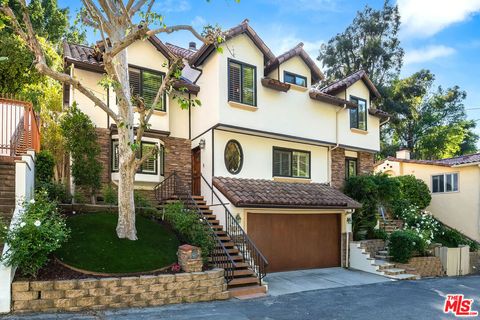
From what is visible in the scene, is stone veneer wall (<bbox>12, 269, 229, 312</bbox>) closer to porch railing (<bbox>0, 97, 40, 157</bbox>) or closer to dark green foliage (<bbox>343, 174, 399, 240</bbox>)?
porch railing (<bbox>0, 97, 40, 157</bbox>)

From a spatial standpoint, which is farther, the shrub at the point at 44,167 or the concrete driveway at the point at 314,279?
the shrub at the point at 44,167

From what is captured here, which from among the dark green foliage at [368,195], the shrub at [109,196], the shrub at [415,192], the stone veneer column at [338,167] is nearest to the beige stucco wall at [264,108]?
the stone veneer column at [338,167]

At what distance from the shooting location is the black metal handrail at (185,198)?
33.9 ft

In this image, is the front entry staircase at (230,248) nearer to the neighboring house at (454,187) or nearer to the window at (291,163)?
the window at (291,163)

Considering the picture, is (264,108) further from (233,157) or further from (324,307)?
(324,307)

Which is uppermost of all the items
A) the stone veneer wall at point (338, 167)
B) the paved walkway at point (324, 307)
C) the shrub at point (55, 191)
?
the stone veneer wall at point (338, 167)

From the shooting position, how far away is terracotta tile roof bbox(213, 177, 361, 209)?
1228 cm

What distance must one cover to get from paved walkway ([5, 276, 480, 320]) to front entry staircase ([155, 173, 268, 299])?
2.48ft

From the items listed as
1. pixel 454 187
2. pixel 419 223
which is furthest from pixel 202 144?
pixel 454 187

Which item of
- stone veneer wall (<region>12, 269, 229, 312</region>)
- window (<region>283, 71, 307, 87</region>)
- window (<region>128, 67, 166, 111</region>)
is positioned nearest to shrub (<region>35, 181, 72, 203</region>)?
window (<region>128, 67, 166, 111</region>)

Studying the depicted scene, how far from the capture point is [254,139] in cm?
1452

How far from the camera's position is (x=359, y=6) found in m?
31.0

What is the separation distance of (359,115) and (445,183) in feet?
26.0

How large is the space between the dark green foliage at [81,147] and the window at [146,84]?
7.27ft
